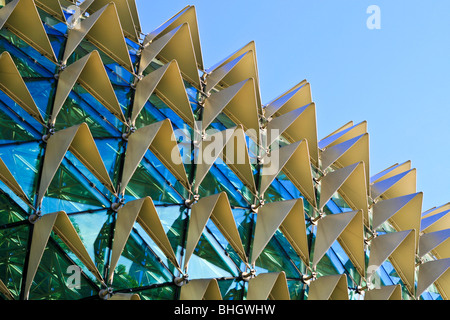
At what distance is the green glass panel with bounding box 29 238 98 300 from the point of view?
17.6 metres

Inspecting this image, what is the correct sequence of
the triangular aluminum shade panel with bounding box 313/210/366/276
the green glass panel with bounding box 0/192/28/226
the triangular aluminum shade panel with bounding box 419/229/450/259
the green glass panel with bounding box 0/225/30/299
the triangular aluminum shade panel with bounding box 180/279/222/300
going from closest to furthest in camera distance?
the green glass panel with bounding box 0/225/30/299
the green glass panel with bounding box 0/192/28/226
the triangular aluminum shade panel with bounding box 180/279/222/300
the triangular aluminum shade panel with bounding box 313/210/366/276
the triangular aluminum shade panel with bounding box 419/229/450/259

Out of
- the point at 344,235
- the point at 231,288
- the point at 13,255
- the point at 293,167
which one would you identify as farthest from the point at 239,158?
the point at 13,255

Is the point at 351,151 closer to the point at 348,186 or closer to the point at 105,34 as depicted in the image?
the point at 348,186

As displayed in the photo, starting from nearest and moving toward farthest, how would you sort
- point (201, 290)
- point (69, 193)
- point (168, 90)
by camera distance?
point (201, 290) < point (69, 193) < point (168, 90)

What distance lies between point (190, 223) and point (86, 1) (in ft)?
42.7

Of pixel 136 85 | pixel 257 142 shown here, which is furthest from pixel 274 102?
pixel 136 85

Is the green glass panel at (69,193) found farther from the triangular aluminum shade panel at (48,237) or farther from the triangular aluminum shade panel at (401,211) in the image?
the triangular aluminum shade panel at (401,211)

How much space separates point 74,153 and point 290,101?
14347mm

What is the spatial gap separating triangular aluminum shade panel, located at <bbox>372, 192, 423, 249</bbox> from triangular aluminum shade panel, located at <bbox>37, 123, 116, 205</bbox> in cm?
1436

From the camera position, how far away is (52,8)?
88.9 ft

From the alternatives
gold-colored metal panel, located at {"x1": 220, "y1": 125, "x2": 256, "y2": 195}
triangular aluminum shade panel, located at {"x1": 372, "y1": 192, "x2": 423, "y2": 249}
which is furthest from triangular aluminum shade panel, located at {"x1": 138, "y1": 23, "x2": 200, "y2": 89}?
triangular aluminum shade panel, located at {"x1": 372, "y1": 192, "x2": 423, "y2": 249}

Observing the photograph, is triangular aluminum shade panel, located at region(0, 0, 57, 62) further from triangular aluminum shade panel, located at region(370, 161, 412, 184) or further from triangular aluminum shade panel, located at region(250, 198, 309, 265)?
triangular aluminum shade panel, located at region(370, 161, 412, 184)

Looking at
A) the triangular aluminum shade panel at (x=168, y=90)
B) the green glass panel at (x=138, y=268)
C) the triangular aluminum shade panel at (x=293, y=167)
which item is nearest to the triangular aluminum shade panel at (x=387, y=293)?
the triangular aluminum shade panel at (x=293, y=167)

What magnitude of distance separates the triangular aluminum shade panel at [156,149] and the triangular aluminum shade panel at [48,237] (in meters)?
2.77
